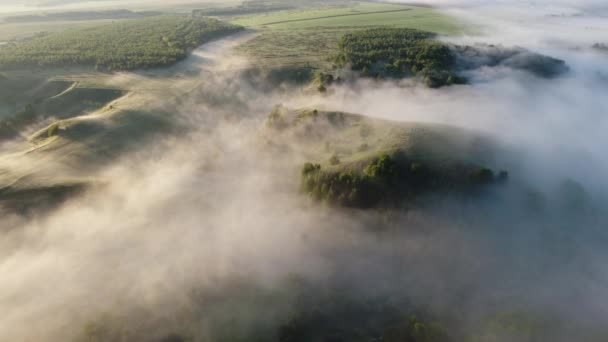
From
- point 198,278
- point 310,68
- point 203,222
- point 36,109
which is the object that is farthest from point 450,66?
point 36,109

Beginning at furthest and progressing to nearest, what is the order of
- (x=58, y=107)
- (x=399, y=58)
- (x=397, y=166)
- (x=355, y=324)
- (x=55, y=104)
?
1. (x=399, y=58)
2. (x=55, y=104)
3. (x=58, y=107)
4. (x=397, y=166)
5. (x=355, y=324)

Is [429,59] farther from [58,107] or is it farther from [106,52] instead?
[106,52]

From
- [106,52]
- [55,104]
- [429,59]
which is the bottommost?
[55,104]

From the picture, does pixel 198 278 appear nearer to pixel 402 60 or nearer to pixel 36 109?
pixel 36 109

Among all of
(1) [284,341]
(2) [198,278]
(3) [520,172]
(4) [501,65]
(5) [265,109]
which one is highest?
(4) [501,65]

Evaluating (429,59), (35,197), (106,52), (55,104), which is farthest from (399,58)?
(106,52)

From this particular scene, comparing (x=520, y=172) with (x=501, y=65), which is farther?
(x=501, y=65)

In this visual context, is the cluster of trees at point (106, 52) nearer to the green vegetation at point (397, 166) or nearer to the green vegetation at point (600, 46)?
→ the green vegetation at point (397, 166)
